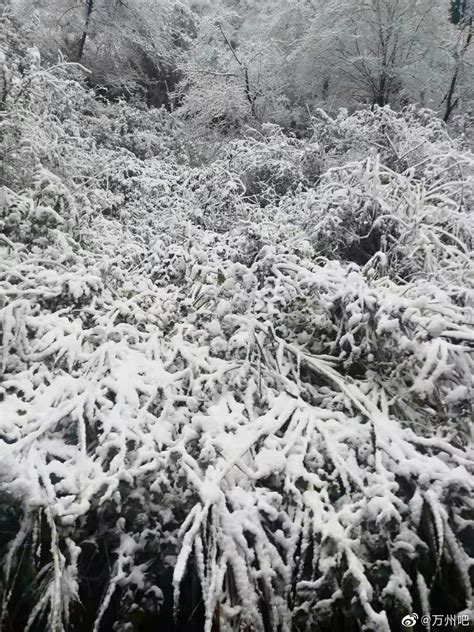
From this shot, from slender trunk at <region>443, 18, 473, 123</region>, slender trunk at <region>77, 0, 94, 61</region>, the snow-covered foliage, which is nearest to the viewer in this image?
the snow-covered foliage

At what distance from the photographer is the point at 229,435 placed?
4.84 ft

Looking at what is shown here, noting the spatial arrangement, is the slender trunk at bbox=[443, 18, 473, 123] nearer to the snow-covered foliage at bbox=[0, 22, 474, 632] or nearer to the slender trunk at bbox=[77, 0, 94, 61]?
the snow-covered foliage at bbox=[0, 22, 474, 632]

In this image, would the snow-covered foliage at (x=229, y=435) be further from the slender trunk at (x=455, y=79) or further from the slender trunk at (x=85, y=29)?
the slender trunk at (x=85, y=29)

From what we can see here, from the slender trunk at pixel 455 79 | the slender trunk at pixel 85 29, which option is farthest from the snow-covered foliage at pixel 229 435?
the slender trunk at pixel 85 29

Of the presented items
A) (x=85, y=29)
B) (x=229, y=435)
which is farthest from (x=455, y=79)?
(x=229, y=435)

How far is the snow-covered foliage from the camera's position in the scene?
4.00 feet

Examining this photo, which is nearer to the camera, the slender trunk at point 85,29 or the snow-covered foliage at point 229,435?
the snow-covered foliage at point 229,435

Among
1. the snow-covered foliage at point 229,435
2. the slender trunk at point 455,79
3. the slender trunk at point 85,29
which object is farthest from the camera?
the slender trunk at point 85,29

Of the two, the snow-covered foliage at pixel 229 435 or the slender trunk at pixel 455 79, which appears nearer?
the snow-covered foliage at pixel 229 435

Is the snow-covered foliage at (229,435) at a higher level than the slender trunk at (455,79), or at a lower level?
lower

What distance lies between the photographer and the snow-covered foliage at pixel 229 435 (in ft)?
4.00

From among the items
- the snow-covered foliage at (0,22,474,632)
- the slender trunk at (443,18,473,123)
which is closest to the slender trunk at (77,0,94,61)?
the slender trunk at (443,18,473,123)

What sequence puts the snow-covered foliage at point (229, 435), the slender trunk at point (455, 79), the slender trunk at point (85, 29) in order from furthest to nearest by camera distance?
1. the slender trunk at point (85, 29)
2. the slender trunk at point (455, 79)
3. the snow-covered foliage at point (229, 435)

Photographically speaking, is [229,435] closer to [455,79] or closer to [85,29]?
[455,79]
